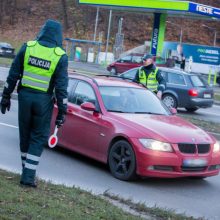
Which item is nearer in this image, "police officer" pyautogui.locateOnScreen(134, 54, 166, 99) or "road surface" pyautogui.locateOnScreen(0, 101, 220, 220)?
"road surface" pyautogui.locateOnScreen(0, 101, 220, 220)

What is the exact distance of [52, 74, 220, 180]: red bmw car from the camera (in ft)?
27.0

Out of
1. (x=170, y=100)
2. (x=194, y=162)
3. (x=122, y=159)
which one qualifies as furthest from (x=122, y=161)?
(x=170, y=100)

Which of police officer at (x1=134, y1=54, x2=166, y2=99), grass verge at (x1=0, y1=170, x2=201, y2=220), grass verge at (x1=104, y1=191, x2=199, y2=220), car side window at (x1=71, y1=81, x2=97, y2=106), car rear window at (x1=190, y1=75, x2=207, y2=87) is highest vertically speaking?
police officer at (x1=134, y1=54, x2=166, y2=99)

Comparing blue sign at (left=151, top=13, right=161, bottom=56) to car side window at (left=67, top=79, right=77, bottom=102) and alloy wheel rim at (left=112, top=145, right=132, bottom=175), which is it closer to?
car side window at (left=67, top=79, right=77, bottom=102)

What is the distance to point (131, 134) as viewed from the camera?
8.38 metres

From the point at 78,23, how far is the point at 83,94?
55742 mm

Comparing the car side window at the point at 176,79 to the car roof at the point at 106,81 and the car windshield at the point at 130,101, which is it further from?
the car windshield at the point at 130,101

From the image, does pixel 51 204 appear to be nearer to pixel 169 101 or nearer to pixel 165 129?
pixel 165 129

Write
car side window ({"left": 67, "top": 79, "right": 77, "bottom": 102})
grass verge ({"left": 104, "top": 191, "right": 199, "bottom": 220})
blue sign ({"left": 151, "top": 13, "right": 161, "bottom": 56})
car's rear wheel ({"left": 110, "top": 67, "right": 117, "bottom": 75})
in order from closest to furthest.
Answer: grass verge ({"left": 104, "top": 191, "right": 199, "bottom": 220}) < car side window ({"left": 67, "top": 79, "right": 77, "bottom": 102}) < blue sign ({"left": 151, "top": 13, "right": 161, "bottom": 56}) < car's rear wheel ({"left": 110, "top": 67, "right": 117, "bottom": 75})

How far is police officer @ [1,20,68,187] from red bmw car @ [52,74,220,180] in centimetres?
189

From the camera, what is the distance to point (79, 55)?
5356cm

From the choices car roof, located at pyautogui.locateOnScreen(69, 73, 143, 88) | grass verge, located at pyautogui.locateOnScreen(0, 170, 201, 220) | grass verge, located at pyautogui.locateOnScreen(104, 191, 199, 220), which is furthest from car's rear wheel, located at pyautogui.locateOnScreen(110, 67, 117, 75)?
grass verge, located at pyautogui.locateOnScreen(104, 191, 199, 220)

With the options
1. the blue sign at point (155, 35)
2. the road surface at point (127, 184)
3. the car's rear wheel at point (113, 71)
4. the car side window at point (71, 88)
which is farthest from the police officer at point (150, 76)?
the car's rear wheel at point (113, 71)

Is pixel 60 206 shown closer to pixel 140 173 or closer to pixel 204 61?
pixel 140 173
